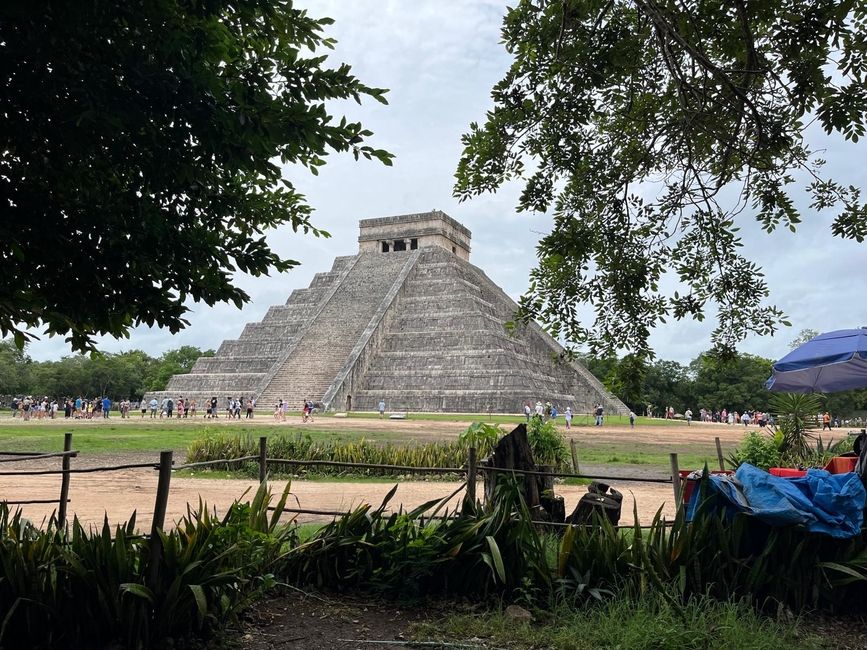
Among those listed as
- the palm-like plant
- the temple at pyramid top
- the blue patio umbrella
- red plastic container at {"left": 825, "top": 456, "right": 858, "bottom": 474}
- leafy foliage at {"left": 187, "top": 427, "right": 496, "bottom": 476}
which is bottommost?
leafy foliage at {"left": 187, "top": 427, "right": 496, "bottom": 476}

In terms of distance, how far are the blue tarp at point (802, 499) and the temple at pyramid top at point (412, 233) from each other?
45.1 meters

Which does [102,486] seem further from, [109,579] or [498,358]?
[498,358]

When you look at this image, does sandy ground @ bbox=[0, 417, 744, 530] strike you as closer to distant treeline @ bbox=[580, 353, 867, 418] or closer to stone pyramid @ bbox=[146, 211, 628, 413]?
stone pyramid @ bbox=[146, 211, 628, 413]

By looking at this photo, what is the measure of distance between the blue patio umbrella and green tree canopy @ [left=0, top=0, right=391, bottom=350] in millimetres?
6837

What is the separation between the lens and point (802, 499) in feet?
15.1

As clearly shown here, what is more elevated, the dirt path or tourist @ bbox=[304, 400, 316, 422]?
tourist @ bbox=[304, 400, 316, 422]

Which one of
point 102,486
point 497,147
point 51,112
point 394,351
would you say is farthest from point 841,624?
point 394,351

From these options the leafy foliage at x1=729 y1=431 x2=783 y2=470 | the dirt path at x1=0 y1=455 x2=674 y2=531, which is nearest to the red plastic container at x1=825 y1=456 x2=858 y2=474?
the dirt path at x1=0 y1=455 x2=674 y2=531

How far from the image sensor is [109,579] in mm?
3846

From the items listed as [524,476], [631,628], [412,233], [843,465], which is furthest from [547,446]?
[412,233]

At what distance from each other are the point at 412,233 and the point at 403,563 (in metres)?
46.1

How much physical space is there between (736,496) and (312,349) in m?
38.1

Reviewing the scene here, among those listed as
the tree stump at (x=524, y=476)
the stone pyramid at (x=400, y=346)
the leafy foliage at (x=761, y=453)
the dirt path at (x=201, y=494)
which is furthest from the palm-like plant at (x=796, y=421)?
the stone pyramid at (x=400, y=346)

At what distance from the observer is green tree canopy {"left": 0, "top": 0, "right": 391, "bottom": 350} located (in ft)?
11.8
